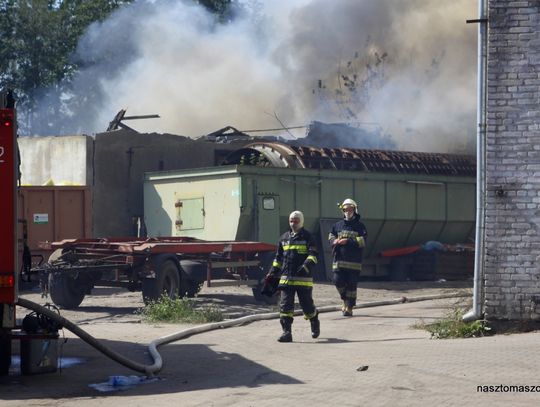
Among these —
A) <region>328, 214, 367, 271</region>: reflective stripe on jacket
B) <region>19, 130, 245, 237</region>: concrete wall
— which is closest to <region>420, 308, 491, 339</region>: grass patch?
<region>328, 214, 367, 271</region>: reflective stripe on jacket

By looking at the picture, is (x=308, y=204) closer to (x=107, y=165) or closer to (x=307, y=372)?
(x=107, y=165)

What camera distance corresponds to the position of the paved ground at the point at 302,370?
9.07 m

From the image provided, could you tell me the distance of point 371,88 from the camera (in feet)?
112

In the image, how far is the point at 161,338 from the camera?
12.8 metres

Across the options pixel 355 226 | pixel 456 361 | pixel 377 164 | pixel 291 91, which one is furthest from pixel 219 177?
pixel 291 91

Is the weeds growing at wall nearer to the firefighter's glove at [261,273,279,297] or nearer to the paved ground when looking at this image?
the paved ground

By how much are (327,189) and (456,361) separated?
12.7 m

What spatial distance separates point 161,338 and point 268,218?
9124 millimetres

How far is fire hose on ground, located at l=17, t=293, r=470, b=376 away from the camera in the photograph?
1029cm

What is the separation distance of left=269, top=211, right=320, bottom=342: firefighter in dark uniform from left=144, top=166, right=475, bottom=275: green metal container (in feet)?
26.9

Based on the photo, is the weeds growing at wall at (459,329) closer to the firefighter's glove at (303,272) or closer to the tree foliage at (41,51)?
the firefighter's glove at (303,272)

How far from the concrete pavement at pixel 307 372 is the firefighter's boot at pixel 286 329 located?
0.57 feet

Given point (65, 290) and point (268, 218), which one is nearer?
point (65, 290)

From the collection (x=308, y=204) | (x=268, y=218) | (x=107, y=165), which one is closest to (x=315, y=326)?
(x=268, y=218)
